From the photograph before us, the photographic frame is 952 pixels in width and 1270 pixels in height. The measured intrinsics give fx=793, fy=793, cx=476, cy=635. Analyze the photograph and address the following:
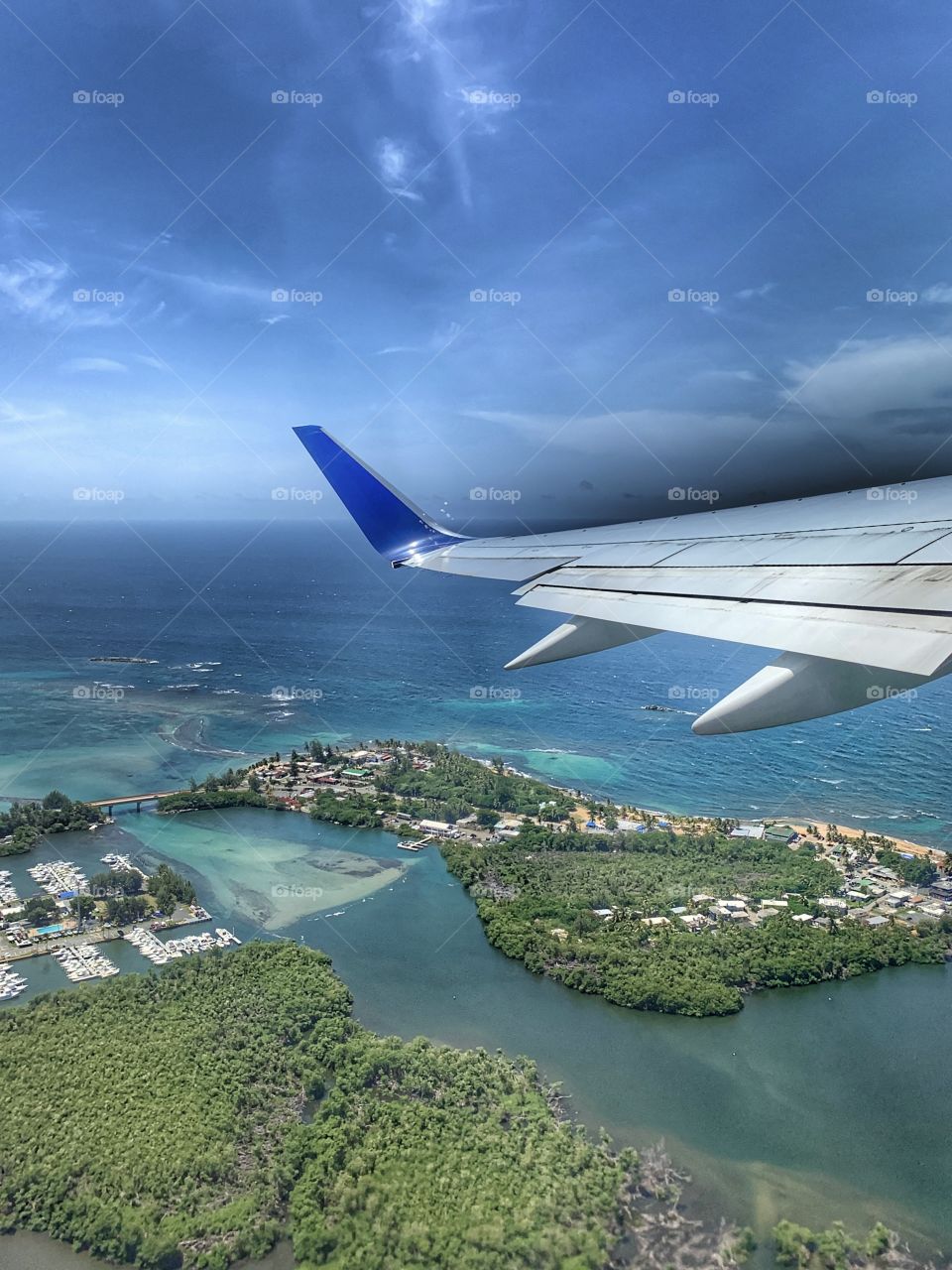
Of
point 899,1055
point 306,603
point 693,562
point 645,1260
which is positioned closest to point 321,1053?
point 645,1260

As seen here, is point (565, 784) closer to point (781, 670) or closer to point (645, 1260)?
point (645, 1260)

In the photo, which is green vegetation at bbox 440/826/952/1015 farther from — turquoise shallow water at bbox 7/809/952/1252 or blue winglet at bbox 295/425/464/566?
blue winglet at bbox 295/425/464/566

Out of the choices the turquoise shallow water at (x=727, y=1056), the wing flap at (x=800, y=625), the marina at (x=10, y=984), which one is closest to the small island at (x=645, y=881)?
the turquoise shallow water at (x=727, y=1056)

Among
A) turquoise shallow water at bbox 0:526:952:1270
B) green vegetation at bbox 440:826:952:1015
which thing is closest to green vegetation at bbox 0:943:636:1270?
turquoise shallow water at bbox 0:526:952:1270

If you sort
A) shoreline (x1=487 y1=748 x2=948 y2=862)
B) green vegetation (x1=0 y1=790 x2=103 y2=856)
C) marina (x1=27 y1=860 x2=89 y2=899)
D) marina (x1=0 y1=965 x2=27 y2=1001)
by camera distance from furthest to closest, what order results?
green vegetation (x1=0 y1=790 x2=103 y2=856) < shoreline (x1=487 y1=748 x2=948 y2=862) < marina (x1=27 y1=860 x2=89 y2=899) < marina (x1=0 y1=965 x2=27 y2=1001)

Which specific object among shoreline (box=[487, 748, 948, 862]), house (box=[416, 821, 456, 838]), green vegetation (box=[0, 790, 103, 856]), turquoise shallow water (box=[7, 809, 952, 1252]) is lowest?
turquoise shallow water (box=[7, 809, 952, 1252])

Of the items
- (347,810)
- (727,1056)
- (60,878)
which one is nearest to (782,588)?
(727,1056)

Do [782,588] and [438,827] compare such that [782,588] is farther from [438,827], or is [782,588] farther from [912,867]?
[438,827]

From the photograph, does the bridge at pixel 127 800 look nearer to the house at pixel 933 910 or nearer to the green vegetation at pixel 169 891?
the green vegetation at pixel 169 891
